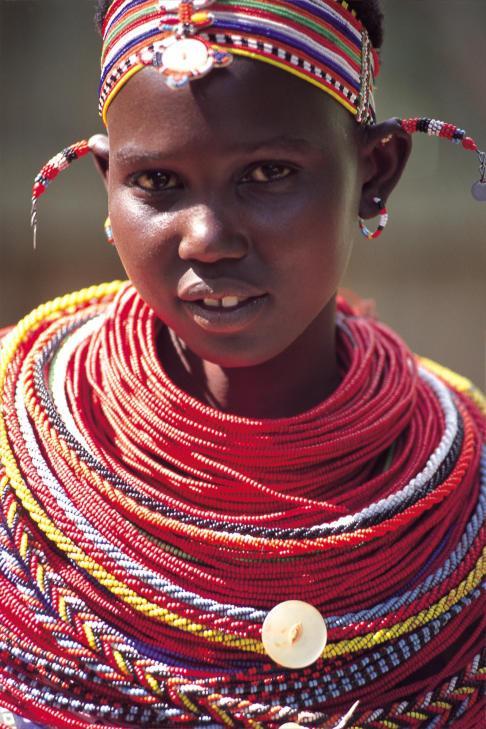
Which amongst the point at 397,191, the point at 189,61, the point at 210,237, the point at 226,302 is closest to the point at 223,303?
the point at 226,302

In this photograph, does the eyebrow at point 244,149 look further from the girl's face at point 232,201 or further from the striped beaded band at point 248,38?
the striped beaded band at point 248,38

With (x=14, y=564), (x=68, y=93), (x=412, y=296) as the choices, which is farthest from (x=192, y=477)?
(x=68, y=93)

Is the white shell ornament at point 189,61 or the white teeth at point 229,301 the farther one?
the white teeth at point 229,301

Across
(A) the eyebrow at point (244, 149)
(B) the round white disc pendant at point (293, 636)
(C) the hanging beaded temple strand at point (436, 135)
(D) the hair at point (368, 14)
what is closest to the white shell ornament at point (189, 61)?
(A) the eyebrow at point (244, 149)

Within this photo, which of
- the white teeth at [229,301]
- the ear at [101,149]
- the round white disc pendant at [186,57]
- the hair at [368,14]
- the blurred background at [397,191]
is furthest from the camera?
the blurred background at [397,191]

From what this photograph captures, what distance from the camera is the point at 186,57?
163cm

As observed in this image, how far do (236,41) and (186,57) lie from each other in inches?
3.9

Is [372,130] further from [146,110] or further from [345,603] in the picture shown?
[345,603]

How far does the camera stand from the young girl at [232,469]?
1695mm

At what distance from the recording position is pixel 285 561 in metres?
1.85

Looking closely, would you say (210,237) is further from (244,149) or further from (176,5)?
(176,5)

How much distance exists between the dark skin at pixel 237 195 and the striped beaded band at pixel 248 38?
27 millimetres

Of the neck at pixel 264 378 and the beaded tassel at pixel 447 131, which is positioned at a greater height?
the beaded tassel at pixel 447 131

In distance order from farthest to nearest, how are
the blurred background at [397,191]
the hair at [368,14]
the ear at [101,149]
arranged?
the blurred background at [397,191]
the ear at [101,149]
the hair at [368,14]
